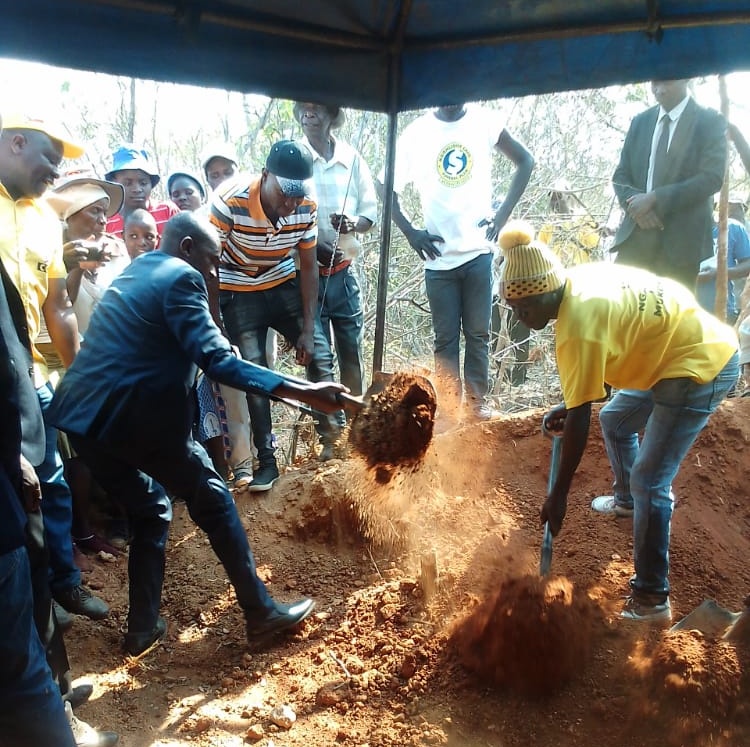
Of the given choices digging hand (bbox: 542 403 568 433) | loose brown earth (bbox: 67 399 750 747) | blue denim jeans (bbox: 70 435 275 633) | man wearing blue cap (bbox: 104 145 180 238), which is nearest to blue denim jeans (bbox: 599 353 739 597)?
loose brown earth (bbox: 67 399 750 747)

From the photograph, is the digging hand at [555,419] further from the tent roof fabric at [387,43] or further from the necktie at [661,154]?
the necktie at [661,154]

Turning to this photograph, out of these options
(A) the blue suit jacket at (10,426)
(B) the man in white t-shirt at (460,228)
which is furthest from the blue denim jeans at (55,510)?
(B) the man in white t-shirt at (460,228)

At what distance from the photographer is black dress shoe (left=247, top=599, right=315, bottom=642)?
10.1 ft

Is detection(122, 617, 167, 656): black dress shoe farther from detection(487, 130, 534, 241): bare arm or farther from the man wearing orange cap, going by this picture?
detection(487, 130, 534, 241): bare arm

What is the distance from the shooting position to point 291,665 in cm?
303

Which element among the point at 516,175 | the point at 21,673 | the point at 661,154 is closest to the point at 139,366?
the point at 21,673

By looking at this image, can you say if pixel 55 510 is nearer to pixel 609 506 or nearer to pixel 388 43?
pixel 388 43

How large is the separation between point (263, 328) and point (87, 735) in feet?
8.04

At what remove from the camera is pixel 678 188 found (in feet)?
13.3

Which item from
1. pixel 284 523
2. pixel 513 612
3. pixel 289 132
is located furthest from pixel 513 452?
pixel 289 132

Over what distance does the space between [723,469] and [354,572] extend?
2595 mm

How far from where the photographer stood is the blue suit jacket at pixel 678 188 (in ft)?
13.3

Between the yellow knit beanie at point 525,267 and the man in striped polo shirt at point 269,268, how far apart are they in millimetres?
1484

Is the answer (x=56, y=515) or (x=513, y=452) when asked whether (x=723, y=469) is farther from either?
(x=56, y=515)
